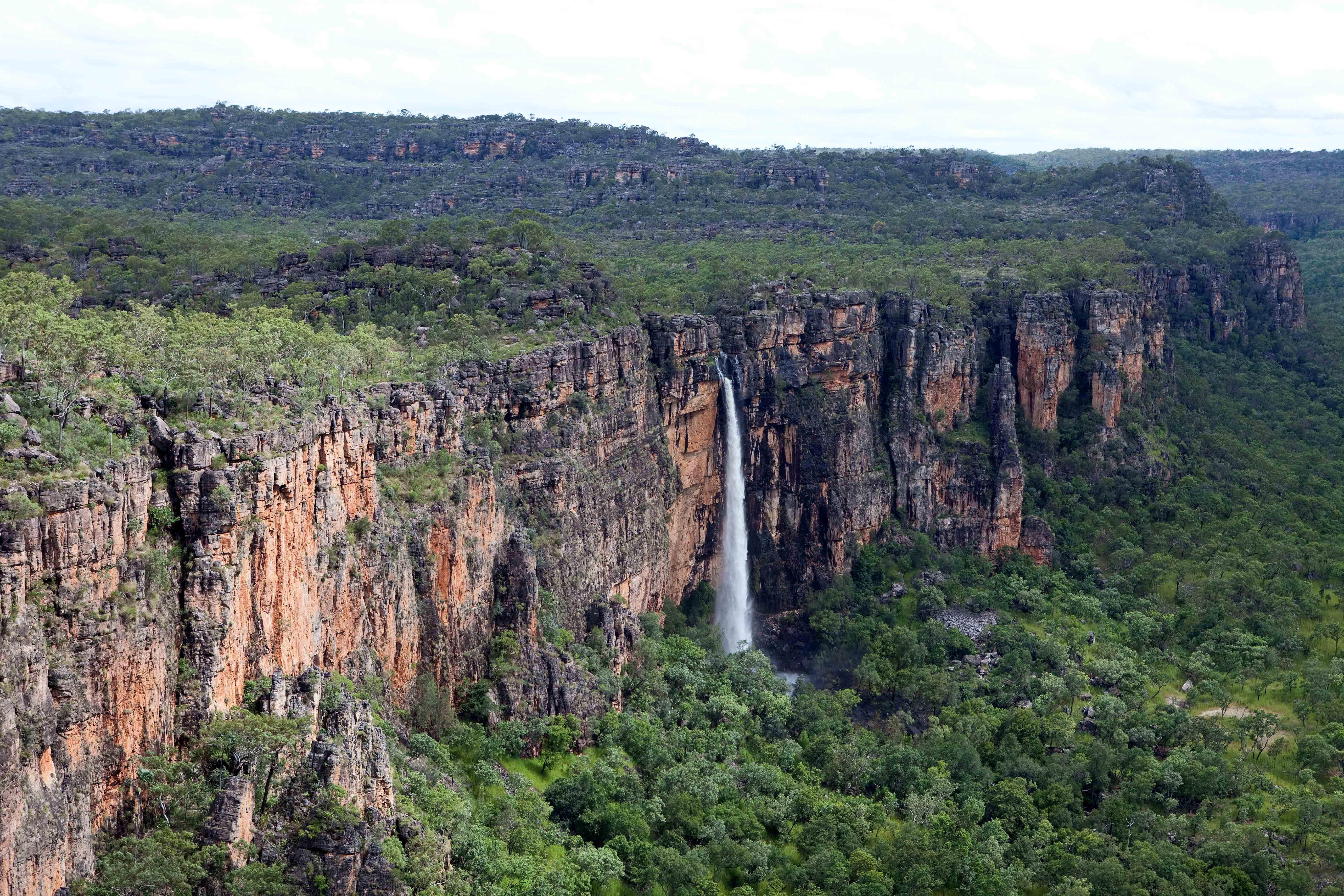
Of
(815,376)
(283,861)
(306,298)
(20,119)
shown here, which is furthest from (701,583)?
(20,119)

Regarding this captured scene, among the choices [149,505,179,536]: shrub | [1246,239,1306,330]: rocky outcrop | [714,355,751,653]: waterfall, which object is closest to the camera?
[149,505,179,536]: shrub

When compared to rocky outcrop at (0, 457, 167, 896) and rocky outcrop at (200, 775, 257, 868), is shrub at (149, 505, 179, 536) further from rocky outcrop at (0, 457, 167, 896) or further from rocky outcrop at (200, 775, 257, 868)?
rocky outcrop at (200, 775, 257, 868)

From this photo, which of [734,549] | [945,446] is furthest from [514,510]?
[945,446]

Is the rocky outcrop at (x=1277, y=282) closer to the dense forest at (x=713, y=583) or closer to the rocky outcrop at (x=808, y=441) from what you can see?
the dense forest at (x=713, y=583)

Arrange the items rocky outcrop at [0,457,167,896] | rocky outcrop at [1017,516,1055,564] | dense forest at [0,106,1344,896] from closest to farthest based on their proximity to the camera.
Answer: rocky outcrop at [0,457,167,896]
dense forest at [0,106,1344,896]
rocky outcrop at [1017,516,1055,564]

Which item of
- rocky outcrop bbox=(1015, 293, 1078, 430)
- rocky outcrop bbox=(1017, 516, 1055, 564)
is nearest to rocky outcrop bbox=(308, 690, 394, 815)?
rocky outcrop bbox=(1017, 516, 1055, 564)

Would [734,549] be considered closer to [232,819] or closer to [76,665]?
[232,819]
